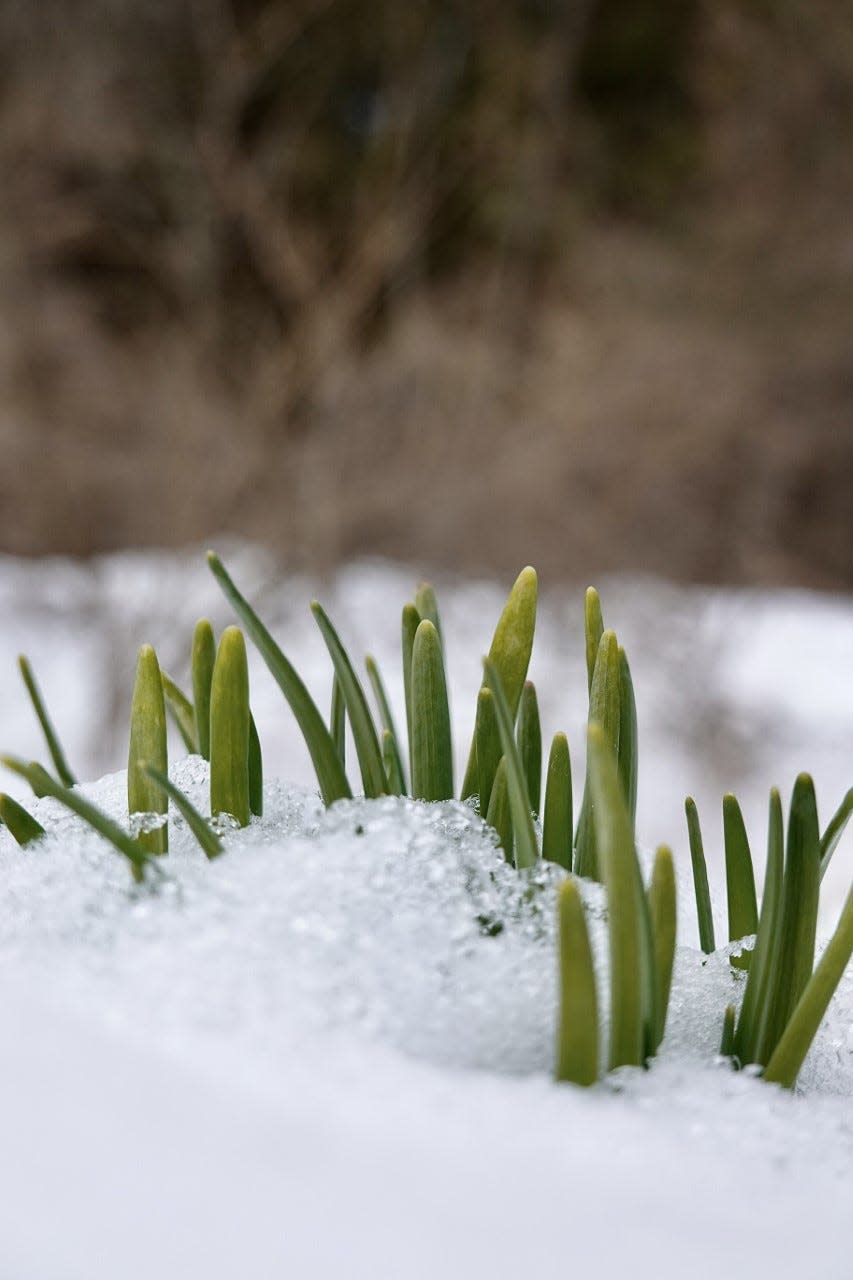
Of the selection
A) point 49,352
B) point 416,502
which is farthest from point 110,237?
point 416,502

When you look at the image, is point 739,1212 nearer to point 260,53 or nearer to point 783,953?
point 783,953

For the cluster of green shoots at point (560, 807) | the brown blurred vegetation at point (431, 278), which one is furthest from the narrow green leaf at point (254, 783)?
the brown blurred vegetation at point (431, 278)

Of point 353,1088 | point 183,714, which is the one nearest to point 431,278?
point 183,714

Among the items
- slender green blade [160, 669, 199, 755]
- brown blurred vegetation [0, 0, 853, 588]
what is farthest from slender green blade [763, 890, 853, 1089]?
brown blurred vegetation [0, 0, 853, 588]

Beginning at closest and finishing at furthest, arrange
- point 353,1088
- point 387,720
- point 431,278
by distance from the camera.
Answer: point 353,1088 → point 387,720 → point 431,278

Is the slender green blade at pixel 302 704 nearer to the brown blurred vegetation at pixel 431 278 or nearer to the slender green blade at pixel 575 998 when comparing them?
the slender green blade at pixel 575 998

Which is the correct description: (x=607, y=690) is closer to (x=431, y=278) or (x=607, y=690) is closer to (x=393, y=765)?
(x=393, y=765)

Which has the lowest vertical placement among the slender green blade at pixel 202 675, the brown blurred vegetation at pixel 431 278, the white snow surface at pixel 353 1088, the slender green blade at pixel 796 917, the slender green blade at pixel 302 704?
the white snow surface at pixel 353 1088
